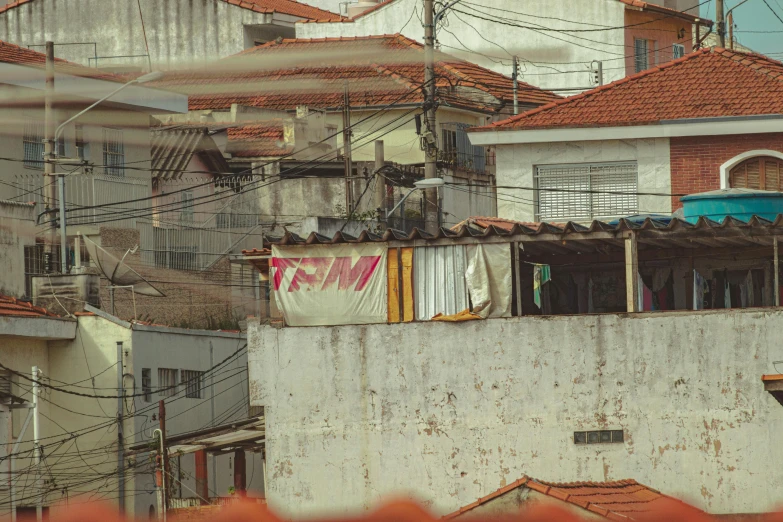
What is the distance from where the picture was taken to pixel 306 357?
25.3 meters

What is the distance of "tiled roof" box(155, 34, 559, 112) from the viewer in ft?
154

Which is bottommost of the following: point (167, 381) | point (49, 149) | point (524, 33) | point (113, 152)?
point (167, 381)

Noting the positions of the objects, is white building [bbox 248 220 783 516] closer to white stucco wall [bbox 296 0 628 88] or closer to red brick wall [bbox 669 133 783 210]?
red brick wall [bbox 669 133 783 210]

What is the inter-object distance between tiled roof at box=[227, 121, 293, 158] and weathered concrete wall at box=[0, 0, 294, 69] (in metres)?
5.84

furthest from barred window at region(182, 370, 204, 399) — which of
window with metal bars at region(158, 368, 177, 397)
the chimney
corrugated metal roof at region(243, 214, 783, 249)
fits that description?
the chimney

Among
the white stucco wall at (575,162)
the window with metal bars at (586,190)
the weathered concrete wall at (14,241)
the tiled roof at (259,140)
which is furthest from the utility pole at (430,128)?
the tiled roof at (259,140)

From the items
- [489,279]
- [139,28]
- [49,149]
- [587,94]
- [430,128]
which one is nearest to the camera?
[489,279]

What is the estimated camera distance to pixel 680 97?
34.2 m

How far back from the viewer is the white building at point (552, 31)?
169 feet

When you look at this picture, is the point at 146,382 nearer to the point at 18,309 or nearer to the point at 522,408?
the point at 18,309

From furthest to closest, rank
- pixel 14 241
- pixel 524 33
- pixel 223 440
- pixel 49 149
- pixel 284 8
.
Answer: pixel 284 8, pixel 524 33, pixel 14 241, pixel 49 149, pixel 223 440

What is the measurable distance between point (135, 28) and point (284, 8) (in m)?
5.79

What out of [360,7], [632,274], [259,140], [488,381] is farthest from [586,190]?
[360,7]

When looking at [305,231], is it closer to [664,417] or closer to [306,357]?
[306,357]
